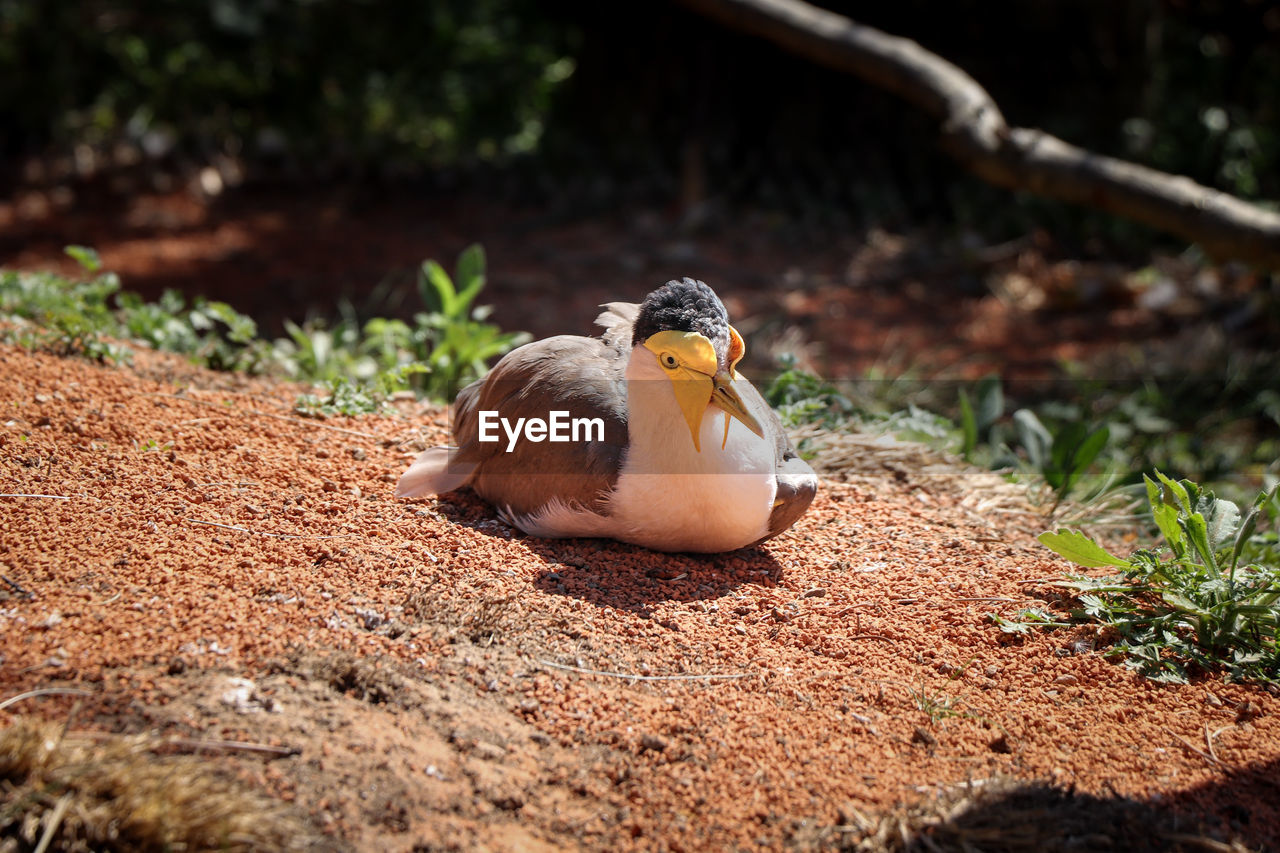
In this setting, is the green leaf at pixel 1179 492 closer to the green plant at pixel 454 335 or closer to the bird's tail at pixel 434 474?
the bird's tail at pixel 434 474

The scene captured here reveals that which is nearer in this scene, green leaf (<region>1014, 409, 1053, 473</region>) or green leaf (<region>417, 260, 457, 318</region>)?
green leaf (<region>1014, 409, 1053, 473</region>)

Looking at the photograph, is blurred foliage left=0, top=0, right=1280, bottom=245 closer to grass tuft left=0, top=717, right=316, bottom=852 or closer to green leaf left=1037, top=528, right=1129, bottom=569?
green leaf left=1037, top=528, right=1129, bottom=569

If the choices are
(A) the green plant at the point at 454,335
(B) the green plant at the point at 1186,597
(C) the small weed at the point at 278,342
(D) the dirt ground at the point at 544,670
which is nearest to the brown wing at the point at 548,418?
(D) the dirt ground at the point at 544,670

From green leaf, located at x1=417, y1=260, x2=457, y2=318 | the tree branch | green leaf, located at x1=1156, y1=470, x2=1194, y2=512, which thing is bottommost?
green leaf, located at x1=1156, y1=470, x2=1194, y2=512

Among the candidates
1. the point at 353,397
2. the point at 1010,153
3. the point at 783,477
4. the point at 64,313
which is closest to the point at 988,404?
the point at 783,477

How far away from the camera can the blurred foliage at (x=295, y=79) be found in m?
8.45

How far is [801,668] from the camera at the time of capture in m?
2.90

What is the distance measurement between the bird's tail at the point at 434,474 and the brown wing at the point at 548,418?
2cm

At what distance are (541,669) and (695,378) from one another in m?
0.94

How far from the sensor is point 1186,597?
3068 mm

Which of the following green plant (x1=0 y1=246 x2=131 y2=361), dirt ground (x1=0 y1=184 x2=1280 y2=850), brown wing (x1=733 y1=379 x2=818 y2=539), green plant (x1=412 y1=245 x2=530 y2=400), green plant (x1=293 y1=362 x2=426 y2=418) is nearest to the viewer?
dirt ground (x1=0 y1=184 x2=1280 y2=850)

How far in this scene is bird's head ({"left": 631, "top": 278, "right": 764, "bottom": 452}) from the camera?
3.01 meters

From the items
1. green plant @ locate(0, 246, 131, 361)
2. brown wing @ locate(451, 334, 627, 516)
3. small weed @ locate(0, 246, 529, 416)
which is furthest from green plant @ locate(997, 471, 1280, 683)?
green plant @ locate(0, 246, 131, 361)

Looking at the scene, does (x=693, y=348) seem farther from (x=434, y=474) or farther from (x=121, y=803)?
(x=121, y=803)
